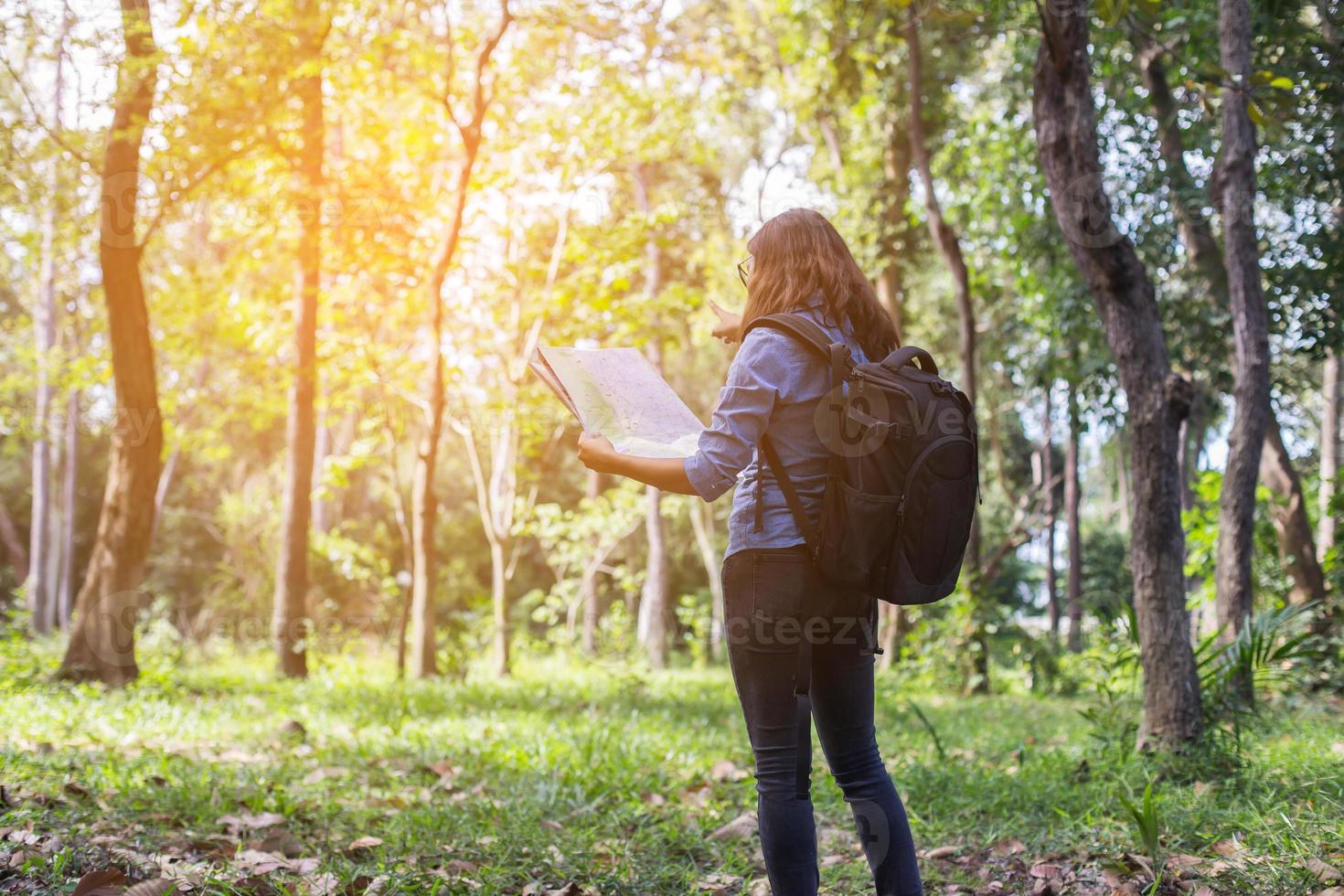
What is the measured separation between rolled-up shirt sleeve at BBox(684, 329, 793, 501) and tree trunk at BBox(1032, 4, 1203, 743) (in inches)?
107

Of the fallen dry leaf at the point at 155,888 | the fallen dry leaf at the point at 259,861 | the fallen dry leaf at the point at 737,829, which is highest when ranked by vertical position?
the fallen dry leaf at the point at 155,888

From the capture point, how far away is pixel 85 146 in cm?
841

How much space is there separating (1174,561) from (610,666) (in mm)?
7537

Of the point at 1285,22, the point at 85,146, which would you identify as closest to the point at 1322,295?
the point at 1285,22

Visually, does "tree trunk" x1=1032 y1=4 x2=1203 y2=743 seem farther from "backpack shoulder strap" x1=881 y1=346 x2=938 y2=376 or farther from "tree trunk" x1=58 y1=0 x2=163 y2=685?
"tree trunk" x1=58 y1=0 x2=163 y2=685

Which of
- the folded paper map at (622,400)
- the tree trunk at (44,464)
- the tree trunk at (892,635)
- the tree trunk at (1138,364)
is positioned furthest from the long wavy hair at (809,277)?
the tree trunk at (44,464)

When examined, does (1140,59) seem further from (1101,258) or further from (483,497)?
(483,497)

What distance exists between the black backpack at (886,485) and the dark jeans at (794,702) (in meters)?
0.06

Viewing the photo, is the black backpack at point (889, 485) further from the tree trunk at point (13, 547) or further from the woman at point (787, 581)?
the tree trunk at point (13, 547)

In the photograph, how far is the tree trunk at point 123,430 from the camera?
24.7 ft

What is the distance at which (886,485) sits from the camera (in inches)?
90.4

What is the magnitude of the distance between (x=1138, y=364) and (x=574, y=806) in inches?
126

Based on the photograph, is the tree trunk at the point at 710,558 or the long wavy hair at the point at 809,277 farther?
the tree trunk at the point at 710,558

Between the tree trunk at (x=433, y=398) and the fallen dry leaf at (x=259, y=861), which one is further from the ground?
the tree trunk at (x=433, y=398)
